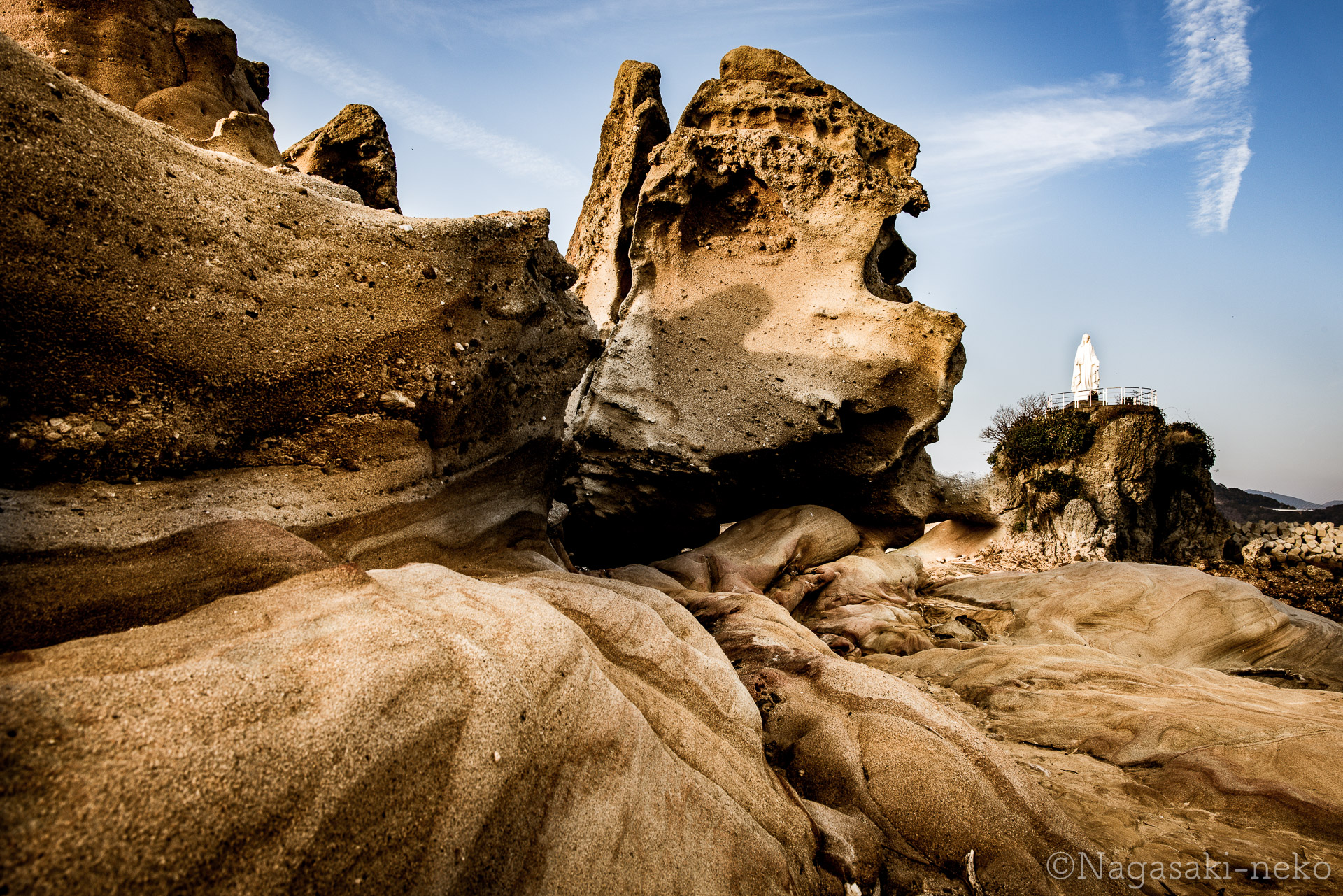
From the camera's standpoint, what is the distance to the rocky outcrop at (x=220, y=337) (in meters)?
2.61

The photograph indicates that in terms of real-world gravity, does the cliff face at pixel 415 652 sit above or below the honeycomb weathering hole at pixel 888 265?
below

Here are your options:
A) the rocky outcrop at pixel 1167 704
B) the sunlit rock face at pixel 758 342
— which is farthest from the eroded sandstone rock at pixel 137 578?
the sunlit rock face at pixel 758 342

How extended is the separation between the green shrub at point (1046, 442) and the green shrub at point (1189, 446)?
2485mm

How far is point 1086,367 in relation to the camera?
800 inches

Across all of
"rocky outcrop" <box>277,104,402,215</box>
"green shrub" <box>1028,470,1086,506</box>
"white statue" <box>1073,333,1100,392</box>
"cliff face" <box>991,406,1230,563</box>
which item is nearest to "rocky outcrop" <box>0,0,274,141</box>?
"rocky outcrop" <box>277,104,402,215</box>

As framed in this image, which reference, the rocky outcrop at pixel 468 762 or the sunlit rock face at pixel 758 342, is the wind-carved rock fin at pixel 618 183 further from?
the rocky outcrop at pixel 468 762

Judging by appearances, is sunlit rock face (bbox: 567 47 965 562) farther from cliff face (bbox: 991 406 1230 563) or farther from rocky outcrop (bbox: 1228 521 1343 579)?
rocky outcrop (bbox: 1228 521 1343 579)

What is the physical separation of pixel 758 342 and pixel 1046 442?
31.7 ft

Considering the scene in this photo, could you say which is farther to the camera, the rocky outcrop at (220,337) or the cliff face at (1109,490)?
the cliff face at (1109,490)

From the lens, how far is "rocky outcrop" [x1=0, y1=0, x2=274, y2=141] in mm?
5191

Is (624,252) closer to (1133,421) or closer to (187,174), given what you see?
(187,174)

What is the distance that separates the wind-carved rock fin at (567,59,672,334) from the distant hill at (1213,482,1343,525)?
1036 inches

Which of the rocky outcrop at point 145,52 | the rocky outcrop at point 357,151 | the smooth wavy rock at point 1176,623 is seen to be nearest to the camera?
the rocky outcrop at point 145,52

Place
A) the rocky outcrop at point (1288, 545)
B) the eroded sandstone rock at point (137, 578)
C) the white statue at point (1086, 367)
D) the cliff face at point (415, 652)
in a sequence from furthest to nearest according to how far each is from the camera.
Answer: the white statue at point (1086, 367)
the rocky outcrop at point (1288, 545)
the eroded sandstone rock at point (137, 578)
the cliff face at point (415, 652)
